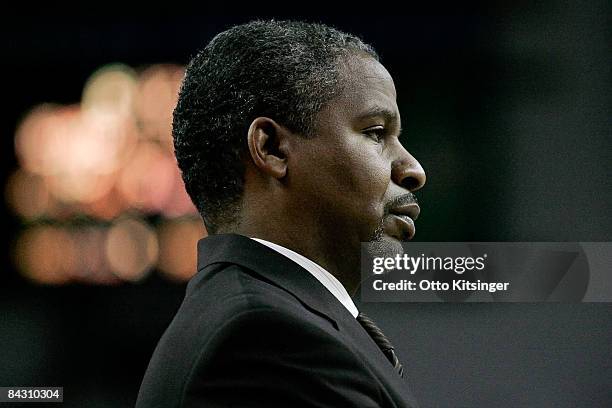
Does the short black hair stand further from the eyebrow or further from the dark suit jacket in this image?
the dark suit jacket

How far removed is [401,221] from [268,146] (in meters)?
0.21

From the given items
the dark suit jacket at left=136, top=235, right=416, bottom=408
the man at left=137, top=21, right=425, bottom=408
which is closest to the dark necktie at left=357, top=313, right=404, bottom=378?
the man at left=137, top=21, right=425, bottom=408

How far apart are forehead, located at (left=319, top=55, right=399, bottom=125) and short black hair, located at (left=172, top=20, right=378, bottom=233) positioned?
0.04ft

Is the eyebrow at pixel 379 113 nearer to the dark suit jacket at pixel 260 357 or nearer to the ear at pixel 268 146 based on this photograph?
the ear at pixel 268 146

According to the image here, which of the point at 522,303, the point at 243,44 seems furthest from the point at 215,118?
the point at 522,303

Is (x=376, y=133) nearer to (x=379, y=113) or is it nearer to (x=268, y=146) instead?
(x=379, y=113)

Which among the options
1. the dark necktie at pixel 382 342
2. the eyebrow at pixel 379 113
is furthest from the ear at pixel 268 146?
the dark necktie at pixel 382 342

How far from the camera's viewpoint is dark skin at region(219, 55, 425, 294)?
106 centimetres

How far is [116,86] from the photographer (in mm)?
2914

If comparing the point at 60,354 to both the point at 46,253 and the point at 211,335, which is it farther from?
the point at 211,335

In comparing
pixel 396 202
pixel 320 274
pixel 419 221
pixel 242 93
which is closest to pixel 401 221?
pixel 396 202

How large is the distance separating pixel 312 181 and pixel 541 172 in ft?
6.03

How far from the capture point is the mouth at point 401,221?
1110 mm

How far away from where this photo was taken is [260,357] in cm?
85
